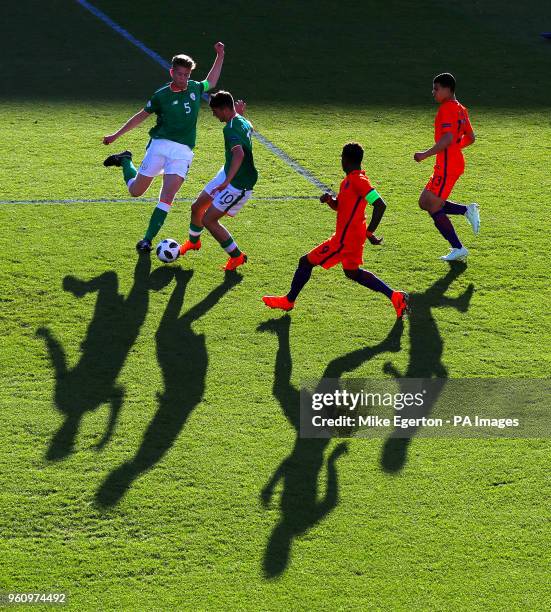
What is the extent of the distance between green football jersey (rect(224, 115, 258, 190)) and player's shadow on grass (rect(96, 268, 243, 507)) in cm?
85

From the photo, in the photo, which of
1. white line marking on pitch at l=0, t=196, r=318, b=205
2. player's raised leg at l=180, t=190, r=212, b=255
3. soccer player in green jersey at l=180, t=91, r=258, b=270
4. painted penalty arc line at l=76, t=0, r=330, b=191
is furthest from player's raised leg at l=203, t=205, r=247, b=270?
painted penalty arc line at l=76, t=0, r=330, b=191

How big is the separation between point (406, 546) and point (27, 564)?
7.28 ft

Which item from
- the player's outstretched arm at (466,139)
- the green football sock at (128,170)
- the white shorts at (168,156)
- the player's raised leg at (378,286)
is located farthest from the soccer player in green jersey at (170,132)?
the player's outstretched arm at (466,139)

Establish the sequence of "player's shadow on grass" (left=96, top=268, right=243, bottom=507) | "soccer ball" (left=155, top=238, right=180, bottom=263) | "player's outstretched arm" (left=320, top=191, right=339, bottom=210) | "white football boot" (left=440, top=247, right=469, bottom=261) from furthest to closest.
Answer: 1. "white football boot" (left=440, top=247, right=469, bottom=261)
2. "soccer ball" (left=155, top=238, right=180, bottom=263)
3. "player's outstretched arm" (left=320, top=191, right=339, bottom=210)
4. "player's shadow on grass" (left=96, top=268, right=243, bottom=507)

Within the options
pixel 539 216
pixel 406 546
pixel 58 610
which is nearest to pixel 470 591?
pixel 406 546

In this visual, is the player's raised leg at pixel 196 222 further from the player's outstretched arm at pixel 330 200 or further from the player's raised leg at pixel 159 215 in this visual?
the player's outstretched arm at pixel 330 200

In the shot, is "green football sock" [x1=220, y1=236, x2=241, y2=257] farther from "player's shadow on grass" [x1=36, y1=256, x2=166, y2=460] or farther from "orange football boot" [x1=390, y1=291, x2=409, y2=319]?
"orange football boot" [x1=390, y1=291, x2=409, y2=319]

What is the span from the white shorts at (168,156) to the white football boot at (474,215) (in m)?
2.76

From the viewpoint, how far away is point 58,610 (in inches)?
226

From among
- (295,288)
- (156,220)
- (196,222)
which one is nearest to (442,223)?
(295,288)

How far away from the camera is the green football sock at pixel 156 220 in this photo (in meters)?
9.96

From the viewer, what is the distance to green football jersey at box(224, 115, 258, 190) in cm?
927

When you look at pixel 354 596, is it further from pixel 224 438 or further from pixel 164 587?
pixel 224 438

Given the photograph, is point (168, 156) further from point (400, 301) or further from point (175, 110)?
point (400, 301)
